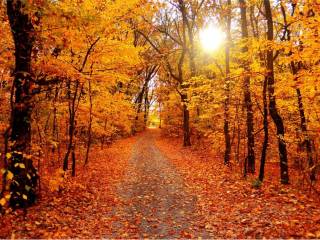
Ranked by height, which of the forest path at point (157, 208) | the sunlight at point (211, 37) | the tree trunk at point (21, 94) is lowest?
the forest path at point (157, 208)

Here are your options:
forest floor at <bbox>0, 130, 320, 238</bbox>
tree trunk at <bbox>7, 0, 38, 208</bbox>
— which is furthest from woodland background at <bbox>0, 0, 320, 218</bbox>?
forest floor at <bbox>0, 130, 320, 238</bbox>

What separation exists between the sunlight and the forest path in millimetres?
10806

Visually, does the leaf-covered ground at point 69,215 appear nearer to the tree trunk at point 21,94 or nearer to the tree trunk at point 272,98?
the tree trunk at point 21,94

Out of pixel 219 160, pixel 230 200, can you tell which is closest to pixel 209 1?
pixel 219 160

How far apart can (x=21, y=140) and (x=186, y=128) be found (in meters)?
19.1

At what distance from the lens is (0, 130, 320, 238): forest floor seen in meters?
7.73

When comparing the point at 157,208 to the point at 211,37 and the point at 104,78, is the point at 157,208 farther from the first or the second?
the point at 211,37

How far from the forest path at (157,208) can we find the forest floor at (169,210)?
0.03m

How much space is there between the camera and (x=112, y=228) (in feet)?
27.5

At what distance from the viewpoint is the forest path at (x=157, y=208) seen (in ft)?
26.6

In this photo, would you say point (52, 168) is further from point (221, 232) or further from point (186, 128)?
point (186, 128)

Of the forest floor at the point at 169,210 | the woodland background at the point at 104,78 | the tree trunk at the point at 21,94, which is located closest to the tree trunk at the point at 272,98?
the woodland background at the point at 104,78

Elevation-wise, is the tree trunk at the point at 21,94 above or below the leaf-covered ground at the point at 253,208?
above

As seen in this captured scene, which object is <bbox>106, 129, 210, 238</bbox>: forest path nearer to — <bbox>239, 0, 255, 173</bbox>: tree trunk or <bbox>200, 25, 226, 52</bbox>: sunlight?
<bbox>239, 0, 255, 173</bbox>: tree trunk
